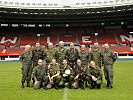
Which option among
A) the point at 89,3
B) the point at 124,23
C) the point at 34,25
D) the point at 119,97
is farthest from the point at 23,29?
the point at 119,97

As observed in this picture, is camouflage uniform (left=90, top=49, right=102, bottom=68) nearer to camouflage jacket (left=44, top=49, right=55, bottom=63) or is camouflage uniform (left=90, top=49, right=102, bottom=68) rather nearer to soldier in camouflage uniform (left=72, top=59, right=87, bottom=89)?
soldier in camouflage uniform (left=72, top=59, right=87, bottom=89)

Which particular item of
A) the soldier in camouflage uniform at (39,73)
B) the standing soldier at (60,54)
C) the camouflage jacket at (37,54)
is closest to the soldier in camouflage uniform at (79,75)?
the standing soldier at (60,54)

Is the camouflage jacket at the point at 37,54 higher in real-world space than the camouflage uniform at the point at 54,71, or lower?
higher

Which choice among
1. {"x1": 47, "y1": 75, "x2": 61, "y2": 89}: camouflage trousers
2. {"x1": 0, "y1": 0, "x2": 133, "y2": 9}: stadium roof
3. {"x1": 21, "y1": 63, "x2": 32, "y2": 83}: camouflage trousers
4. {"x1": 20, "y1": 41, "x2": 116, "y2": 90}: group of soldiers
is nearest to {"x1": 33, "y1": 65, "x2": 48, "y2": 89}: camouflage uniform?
{"x1": 20, "y1": 41, "x2": 116, "y2": 90}: group of soldiers

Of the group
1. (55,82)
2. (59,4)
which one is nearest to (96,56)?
(55,82)

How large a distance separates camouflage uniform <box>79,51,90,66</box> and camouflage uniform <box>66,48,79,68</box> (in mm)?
232

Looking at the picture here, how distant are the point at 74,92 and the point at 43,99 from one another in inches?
65.6

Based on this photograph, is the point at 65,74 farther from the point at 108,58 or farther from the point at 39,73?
the point at 108,58

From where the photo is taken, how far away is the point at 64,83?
35.4 feet

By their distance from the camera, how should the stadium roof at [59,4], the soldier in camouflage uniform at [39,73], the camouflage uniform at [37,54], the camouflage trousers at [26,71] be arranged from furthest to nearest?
the stadium roof at [59,4], the camouflage uniform at [37,54], the camouflage trousers at [26,71], the soldier in camouflage uniform at [39,73]

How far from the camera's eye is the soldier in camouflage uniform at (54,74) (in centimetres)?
1027

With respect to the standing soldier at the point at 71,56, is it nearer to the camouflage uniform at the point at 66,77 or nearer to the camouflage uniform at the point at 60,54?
the camouflage uniform at the point at 60,54

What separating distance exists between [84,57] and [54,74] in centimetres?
172

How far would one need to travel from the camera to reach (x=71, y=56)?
11148 millimetres
